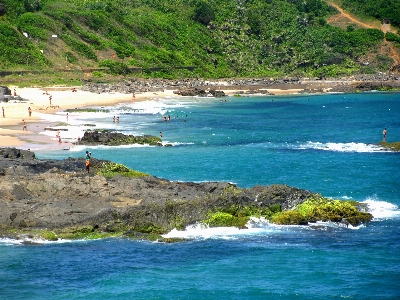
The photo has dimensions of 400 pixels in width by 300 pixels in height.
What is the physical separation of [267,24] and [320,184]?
10464cm

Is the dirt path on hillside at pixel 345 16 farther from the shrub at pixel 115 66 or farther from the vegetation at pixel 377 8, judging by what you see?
the shrub at pixel 115 66

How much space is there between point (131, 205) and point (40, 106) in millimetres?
47532

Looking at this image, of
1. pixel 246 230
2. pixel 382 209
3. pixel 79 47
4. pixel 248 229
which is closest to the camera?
pixel 246 230

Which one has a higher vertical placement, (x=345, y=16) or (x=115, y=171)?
(x=345, y=16)

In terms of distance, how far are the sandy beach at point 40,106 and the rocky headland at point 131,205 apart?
1904 cm

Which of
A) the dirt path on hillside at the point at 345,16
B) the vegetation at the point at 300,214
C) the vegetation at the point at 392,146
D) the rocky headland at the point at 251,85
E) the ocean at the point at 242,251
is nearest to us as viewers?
the ocean at the point at 242,251

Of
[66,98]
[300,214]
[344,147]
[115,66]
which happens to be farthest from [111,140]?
[115,66]

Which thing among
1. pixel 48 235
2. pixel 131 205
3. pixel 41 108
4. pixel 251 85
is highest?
pixel 251 85

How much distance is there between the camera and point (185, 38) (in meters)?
127

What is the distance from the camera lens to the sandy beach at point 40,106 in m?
51.2

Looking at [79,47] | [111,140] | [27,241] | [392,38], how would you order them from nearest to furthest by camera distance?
[27,241] → [111,140] → [79,47] → [392,38]

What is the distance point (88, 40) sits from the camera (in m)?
110

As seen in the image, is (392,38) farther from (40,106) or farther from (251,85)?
(40,106)

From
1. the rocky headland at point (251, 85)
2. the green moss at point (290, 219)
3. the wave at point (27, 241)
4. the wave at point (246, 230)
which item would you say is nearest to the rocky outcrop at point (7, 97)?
the rocky headland at point (251, 85)
